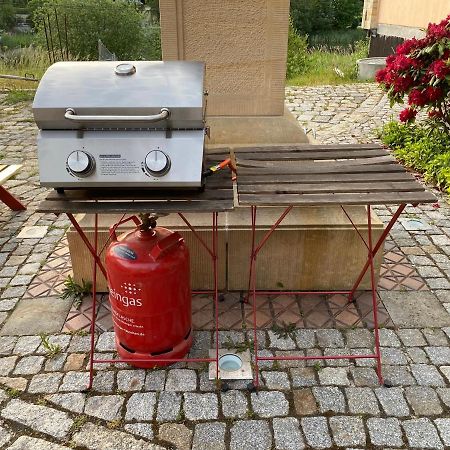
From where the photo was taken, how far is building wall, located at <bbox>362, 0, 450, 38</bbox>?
13383 millimetres

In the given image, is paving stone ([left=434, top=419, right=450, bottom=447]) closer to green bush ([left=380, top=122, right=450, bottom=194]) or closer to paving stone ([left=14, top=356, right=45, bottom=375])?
paving stone ([left=14, top=356, right=45, bottom=375])

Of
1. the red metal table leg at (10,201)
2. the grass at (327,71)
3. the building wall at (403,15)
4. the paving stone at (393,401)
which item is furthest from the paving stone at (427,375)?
the building wall at (403,15)

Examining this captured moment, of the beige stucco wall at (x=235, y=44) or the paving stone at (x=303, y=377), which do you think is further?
the beige stucco wall at (x=235, y=44)

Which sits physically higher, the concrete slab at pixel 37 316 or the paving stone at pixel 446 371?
the concrete slab at pixel 37 316

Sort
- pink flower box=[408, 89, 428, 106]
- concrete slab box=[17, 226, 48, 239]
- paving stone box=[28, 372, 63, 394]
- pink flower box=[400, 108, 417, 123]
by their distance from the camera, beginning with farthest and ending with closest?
1. pink flower box=[400, 108, 417, 123]
2. pink flower box=[408, 89, 428, 106]
3. concrete slab box=[17, 226, 48, 239]
4. paving stone box=[28, 372, 63, 394]

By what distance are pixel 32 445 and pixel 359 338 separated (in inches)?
83.7

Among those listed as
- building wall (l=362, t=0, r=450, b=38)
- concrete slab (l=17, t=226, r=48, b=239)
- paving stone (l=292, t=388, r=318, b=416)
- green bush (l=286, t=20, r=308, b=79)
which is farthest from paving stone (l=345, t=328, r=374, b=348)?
building wall (l=362, t=0, r=450, b=38)

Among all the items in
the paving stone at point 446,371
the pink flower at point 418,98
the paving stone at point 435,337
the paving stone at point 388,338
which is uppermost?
the pink flower at point 418,98

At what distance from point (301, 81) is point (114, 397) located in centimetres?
1084

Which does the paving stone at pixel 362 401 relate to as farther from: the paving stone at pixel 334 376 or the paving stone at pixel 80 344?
the paving stone at pixel 80 344

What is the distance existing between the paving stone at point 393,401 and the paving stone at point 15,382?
7.01ft

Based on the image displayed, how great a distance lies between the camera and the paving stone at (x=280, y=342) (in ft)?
10.2

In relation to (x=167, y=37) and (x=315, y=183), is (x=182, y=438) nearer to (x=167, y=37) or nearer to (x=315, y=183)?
(x=315, y=183)

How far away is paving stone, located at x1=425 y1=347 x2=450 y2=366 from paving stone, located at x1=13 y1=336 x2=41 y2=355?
104 inches
